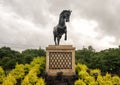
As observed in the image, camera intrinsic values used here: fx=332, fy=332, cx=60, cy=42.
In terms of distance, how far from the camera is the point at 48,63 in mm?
38938

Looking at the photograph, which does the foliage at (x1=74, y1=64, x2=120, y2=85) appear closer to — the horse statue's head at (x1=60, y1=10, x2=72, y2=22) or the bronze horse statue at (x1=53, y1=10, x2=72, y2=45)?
the bronze horse statue at (x1=53, y1=10, x2=72, y2=45)

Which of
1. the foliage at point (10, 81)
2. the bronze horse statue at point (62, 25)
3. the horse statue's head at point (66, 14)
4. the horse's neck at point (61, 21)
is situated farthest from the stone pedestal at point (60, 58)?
the foliage at point (10, 81)

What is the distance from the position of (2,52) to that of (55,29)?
28678mm

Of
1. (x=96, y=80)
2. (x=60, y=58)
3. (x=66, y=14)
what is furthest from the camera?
(x=60, y=58)

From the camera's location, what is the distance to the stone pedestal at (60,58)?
38938 millimetres

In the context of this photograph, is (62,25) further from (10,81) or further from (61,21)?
(10,81)

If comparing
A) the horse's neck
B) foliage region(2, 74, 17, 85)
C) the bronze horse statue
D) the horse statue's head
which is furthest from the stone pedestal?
foliage region(2, 74, 17, 85)

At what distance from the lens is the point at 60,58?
39062 millimetres

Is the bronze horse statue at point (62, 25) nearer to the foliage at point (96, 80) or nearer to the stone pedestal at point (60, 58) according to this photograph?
the stone pedestal at point (60, 58)

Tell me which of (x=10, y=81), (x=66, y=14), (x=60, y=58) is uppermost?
(x=66, y=14)

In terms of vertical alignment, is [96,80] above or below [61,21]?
below

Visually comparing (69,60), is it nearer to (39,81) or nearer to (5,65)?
(39,81)

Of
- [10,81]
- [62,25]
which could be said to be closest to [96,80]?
[62,25]

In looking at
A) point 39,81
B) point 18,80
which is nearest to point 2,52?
point 18,80
